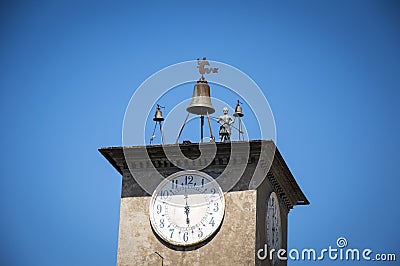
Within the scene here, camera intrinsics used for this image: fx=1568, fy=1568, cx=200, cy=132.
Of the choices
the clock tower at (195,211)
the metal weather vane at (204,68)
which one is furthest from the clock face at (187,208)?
the metal weather vane at (204,68)

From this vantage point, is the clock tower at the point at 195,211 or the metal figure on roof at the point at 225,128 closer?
the clock tower at the point at 195,211

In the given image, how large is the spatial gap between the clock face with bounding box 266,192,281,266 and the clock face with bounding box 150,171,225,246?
1884 millimetres

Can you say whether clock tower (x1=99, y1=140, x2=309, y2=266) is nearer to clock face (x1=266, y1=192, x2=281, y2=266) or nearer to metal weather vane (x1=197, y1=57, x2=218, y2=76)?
clock face (x1=266, y1=192, x2=281, y2=266)

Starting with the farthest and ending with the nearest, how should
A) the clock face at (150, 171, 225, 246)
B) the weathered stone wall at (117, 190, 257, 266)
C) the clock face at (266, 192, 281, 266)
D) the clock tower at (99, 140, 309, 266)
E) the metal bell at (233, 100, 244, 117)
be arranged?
the metal bell at (233, 100, 244, 117)
the clock face at (266, 192, 281, 266)
the clock face at (150, 171, 225, 246)
the clock tower at (99, 140, 309, 266)
the weathered stone wall at (117, 190, 257, 266)

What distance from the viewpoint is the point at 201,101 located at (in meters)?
42.4

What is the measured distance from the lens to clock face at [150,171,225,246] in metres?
40.9

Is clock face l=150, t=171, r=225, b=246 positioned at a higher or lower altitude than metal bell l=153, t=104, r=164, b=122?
lower

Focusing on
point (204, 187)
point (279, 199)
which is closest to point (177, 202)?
point (204, 187)

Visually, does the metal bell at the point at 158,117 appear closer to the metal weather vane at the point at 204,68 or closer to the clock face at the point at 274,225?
the metal weather vane at the point at 204,68

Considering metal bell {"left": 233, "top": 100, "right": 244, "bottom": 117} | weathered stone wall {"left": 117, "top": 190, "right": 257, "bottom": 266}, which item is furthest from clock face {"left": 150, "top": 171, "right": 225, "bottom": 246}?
metal bell {"left": 233, "top": 100, "right": 244, "bottom": 117}

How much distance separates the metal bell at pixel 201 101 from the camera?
4238cm

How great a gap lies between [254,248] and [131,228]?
345cm

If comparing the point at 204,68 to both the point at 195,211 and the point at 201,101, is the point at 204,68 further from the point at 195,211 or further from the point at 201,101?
the point at 195,211

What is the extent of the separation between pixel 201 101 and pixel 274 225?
3.99 metres
